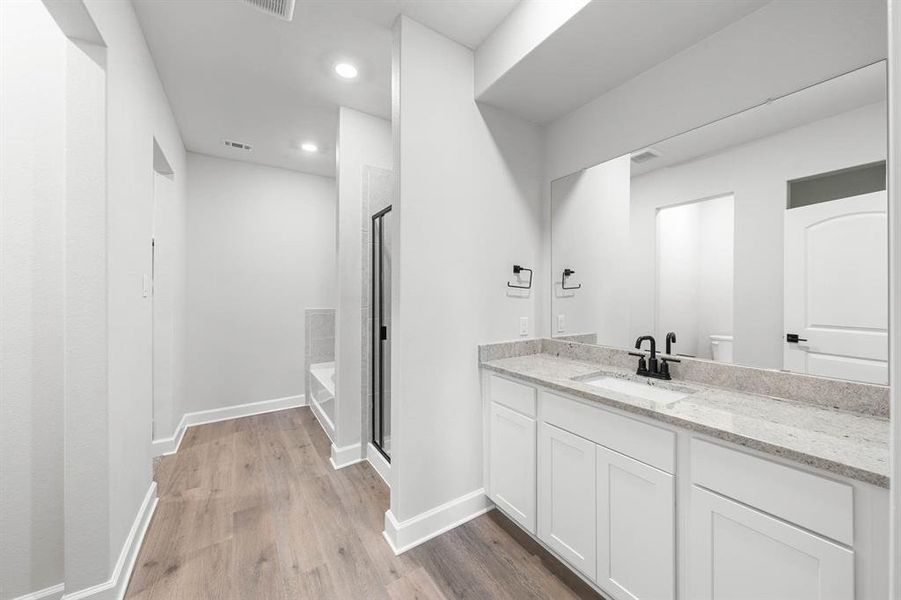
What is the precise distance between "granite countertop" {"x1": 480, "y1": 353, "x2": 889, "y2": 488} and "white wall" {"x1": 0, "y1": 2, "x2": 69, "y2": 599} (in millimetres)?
2121

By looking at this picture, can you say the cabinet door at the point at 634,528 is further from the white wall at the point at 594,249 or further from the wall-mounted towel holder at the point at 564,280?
the wall-mounted towel holder at the point at 564,280

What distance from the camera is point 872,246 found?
46.3 inches

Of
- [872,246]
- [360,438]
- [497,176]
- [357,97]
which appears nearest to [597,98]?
[497,176]

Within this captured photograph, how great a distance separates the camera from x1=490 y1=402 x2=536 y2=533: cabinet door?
1735 millimetres

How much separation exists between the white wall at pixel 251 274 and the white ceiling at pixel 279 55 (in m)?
0.72

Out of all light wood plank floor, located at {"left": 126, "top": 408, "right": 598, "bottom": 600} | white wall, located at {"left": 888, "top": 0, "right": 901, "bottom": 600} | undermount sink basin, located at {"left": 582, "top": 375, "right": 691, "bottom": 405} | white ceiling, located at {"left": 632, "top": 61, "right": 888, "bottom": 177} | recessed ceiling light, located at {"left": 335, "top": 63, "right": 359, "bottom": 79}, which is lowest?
light wood plank floor, located at {"left": 126, "top": 408, "right": 598, "bottom": 600}

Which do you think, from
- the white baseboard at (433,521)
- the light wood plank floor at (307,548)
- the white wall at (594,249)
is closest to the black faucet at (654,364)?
the white wall at (594,249)

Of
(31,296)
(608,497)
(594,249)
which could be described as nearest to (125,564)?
(31,296)

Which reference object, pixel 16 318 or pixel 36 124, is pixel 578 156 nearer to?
pixel 36 124

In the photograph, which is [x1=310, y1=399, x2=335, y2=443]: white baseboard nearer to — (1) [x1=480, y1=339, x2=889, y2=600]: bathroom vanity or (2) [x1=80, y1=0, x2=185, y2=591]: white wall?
(2) [x1=80, y1=0, x2=185, y2=591]: white wall

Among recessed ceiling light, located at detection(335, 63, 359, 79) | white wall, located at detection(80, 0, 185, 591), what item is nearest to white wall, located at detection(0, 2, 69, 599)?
white wall, located at detection(80, 0, 185, 591)

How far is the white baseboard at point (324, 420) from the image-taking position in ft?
9.76

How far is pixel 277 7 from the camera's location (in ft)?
5.35

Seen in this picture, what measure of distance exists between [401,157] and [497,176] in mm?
672
